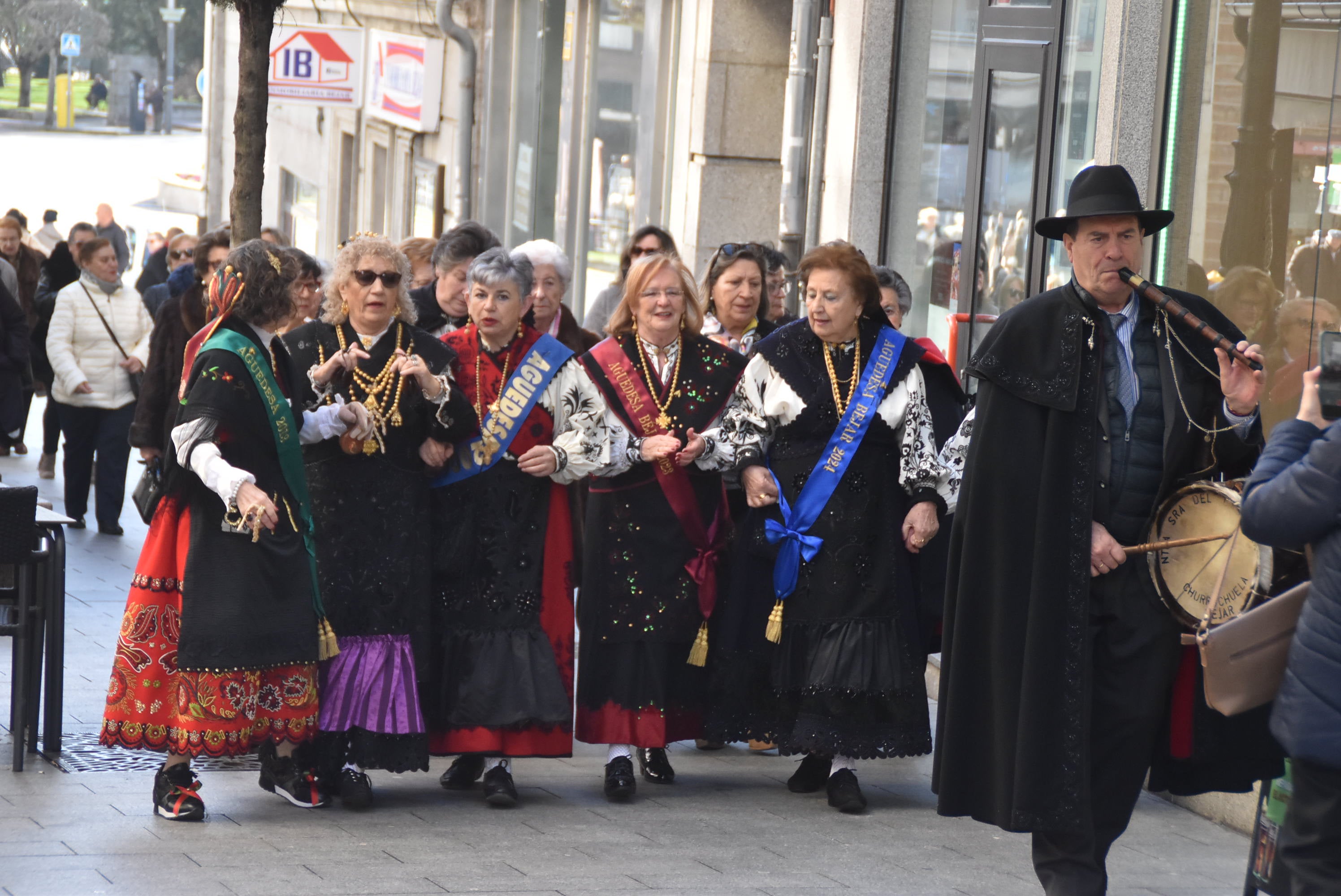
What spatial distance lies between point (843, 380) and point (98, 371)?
6990 millimetres

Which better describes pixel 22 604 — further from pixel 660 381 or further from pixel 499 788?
pixel 660 381

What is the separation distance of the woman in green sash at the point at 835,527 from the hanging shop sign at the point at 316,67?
37.6ft

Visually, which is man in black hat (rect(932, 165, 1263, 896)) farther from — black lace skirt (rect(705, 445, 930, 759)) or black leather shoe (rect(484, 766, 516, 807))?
black leather shoe (rect(484, 766, 516, 807))

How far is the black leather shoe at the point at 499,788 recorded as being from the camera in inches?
245

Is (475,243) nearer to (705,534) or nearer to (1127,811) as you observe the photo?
(705,534)

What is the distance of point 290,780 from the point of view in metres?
6.09

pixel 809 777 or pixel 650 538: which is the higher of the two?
pixel 650 538

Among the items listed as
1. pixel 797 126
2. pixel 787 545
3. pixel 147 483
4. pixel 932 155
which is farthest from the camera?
pixel 797 126

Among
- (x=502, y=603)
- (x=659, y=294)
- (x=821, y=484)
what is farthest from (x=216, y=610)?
(x=821, y=484)

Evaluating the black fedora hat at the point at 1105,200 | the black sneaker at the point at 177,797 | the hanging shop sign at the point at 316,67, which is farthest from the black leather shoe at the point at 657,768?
the hanging shop sign at the point at 316,67

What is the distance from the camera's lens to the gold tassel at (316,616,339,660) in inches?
232

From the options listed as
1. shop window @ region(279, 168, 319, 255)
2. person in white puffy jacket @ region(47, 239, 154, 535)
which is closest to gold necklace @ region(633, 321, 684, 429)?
person in white puffy jacket @ region(47, 239, 154, 535)

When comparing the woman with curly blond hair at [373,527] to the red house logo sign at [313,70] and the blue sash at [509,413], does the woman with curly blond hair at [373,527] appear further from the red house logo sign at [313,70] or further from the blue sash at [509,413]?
A: the red house logo sign at [313,70]

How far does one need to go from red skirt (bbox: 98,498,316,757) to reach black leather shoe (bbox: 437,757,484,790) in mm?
820
